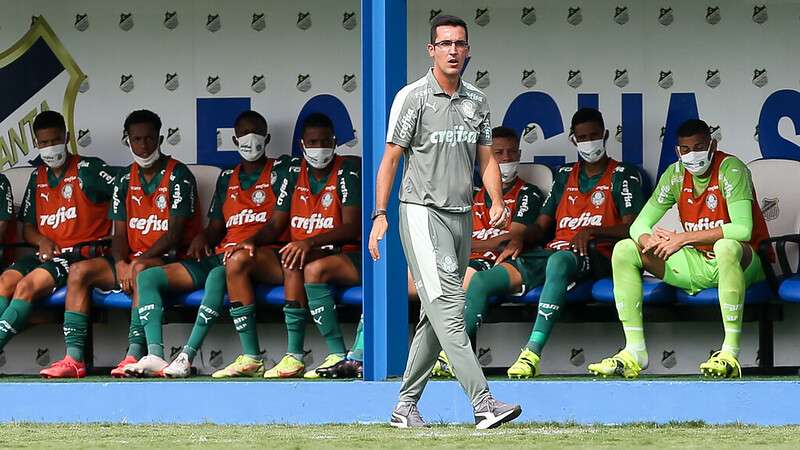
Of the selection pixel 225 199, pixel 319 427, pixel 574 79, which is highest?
pixel 574 79

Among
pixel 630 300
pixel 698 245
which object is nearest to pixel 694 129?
pixel 698 245

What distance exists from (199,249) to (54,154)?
108 cm

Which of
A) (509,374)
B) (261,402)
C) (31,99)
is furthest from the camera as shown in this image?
(31,99)

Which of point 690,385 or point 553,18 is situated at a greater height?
point 553,18

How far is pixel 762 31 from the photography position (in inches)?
380

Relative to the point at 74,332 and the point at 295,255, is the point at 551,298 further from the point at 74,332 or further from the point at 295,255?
the point at 74,332

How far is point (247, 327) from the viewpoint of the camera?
354 inches

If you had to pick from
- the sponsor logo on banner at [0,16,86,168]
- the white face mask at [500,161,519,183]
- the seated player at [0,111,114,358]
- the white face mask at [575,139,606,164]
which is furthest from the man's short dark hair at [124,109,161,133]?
the white face mask at [575,139,606,164]

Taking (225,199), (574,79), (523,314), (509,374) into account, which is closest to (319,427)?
(509,374)

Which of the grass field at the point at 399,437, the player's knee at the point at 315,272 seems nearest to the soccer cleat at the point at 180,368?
the player's knee at the point at 315,272

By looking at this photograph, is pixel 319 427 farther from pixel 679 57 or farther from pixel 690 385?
pixel 679 57

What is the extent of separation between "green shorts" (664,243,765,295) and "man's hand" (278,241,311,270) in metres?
1.81

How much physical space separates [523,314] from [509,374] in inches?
24.5

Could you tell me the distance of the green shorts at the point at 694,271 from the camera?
852cm
